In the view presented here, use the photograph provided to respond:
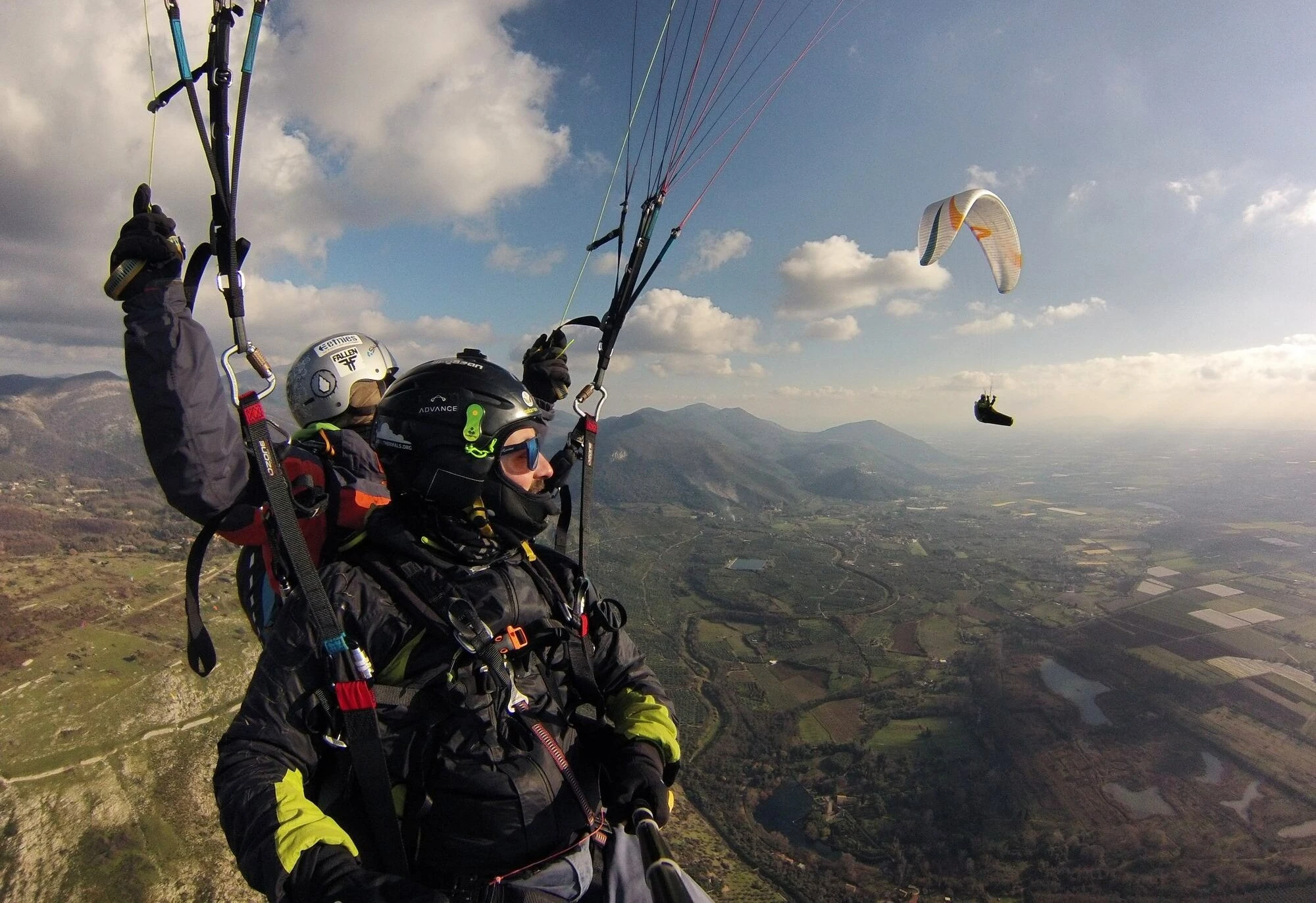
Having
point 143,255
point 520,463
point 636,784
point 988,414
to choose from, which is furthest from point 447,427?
point 988,414

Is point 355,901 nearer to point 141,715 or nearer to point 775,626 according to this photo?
point 141,715

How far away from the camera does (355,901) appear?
1667 millimetres

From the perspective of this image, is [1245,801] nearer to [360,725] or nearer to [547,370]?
[547,370]

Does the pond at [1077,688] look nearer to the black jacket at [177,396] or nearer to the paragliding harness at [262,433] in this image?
the paragliding harness at [262,433]

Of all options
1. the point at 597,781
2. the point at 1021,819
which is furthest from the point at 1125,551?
the point at 597,781

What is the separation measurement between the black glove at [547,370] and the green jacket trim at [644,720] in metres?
2.49

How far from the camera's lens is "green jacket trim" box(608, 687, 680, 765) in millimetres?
2732

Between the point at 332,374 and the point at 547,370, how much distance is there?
1.88 m

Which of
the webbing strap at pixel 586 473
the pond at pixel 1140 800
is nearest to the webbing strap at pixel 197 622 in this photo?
the webbing strap at pixel 586 473

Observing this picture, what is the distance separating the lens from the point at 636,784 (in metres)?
2.47

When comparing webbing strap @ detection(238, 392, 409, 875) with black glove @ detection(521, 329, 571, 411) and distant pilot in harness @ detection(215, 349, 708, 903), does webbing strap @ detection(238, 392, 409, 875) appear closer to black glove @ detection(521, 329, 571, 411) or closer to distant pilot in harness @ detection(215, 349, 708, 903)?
distant pilot in harness @ detection(215, 349, 708, 903)

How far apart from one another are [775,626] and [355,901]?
72186 mm

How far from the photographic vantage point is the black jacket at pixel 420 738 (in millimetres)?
1905

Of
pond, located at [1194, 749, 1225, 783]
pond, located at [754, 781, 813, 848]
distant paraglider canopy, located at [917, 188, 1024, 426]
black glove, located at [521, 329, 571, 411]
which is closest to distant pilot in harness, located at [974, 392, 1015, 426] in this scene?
distant paraglider canopy, located at [917, 188, 1024, 426]
